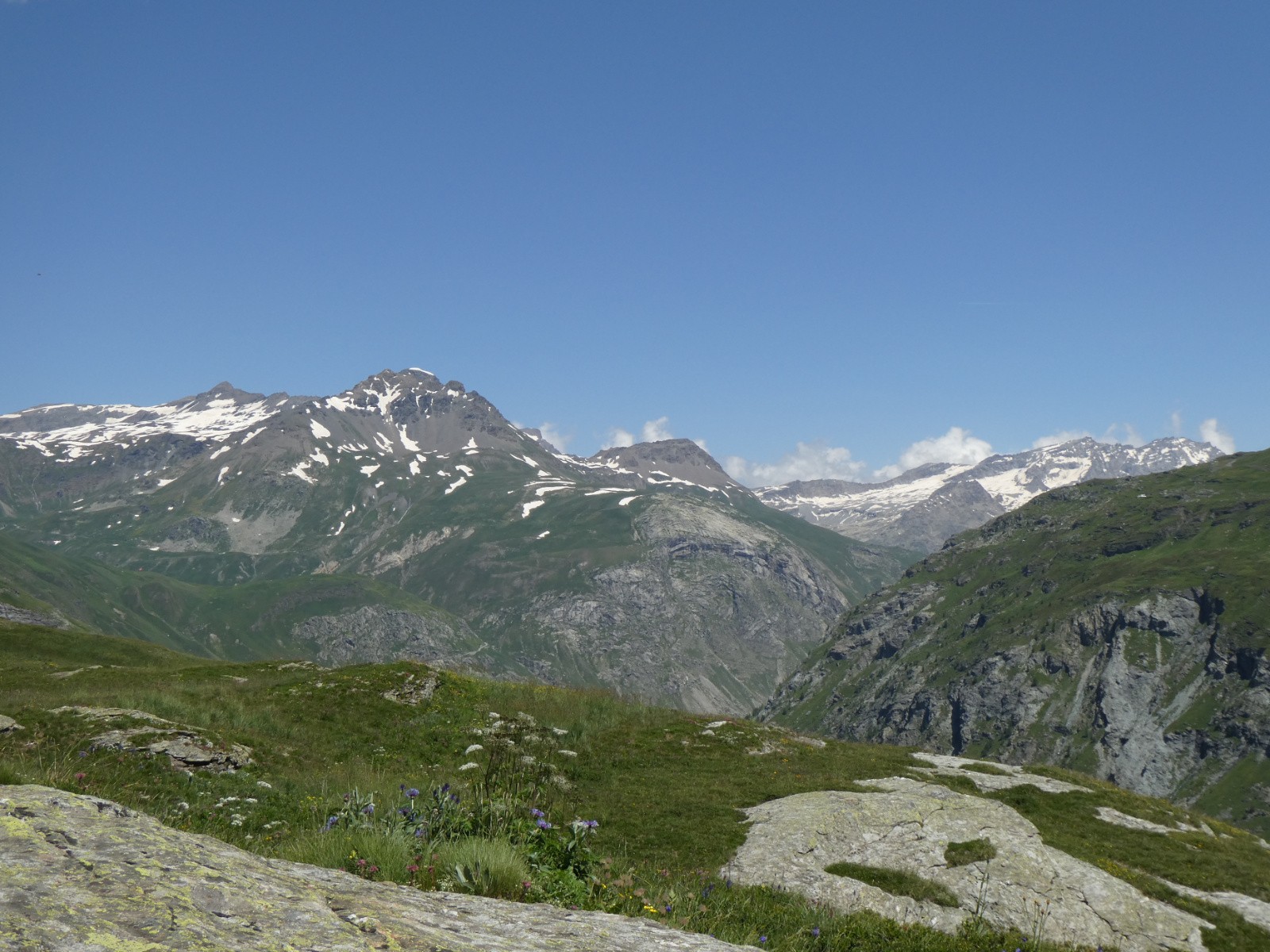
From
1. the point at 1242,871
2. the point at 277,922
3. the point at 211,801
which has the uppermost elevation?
the point at 277,922

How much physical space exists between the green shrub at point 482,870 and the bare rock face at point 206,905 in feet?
3.36

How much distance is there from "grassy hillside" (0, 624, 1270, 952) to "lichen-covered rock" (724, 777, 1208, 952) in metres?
1.39

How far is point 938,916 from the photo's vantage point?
2083 centimetres

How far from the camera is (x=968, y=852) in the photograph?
921 inches

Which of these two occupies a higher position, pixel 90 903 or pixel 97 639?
pixel 90 903

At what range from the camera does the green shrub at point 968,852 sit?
2308cm

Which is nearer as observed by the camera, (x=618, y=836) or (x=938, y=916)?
(x=938, y=916)

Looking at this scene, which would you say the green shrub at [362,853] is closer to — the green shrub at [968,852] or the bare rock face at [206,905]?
the bare rock face at [206,905]

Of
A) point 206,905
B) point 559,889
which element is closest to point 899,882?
point 559,889

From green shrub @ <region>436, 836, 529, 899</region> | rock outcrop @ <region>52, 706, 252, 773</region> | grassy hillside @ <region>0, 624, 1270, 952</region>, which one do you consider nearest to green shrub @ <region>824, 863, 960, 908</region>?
grassy hillside @ <region>0, 624, 1270, 952</region>

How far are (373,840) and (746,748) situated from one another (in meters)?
31.2

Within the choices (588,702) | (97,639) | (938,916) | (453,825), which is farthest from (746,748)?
(97,639)

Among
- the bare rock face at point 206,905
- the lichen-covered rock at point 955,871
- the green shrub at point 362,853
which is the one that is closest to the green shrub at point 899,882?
the lichen-covered rock at point 955,871

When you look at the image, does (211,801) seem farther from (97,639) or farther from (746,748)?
(97,639)
